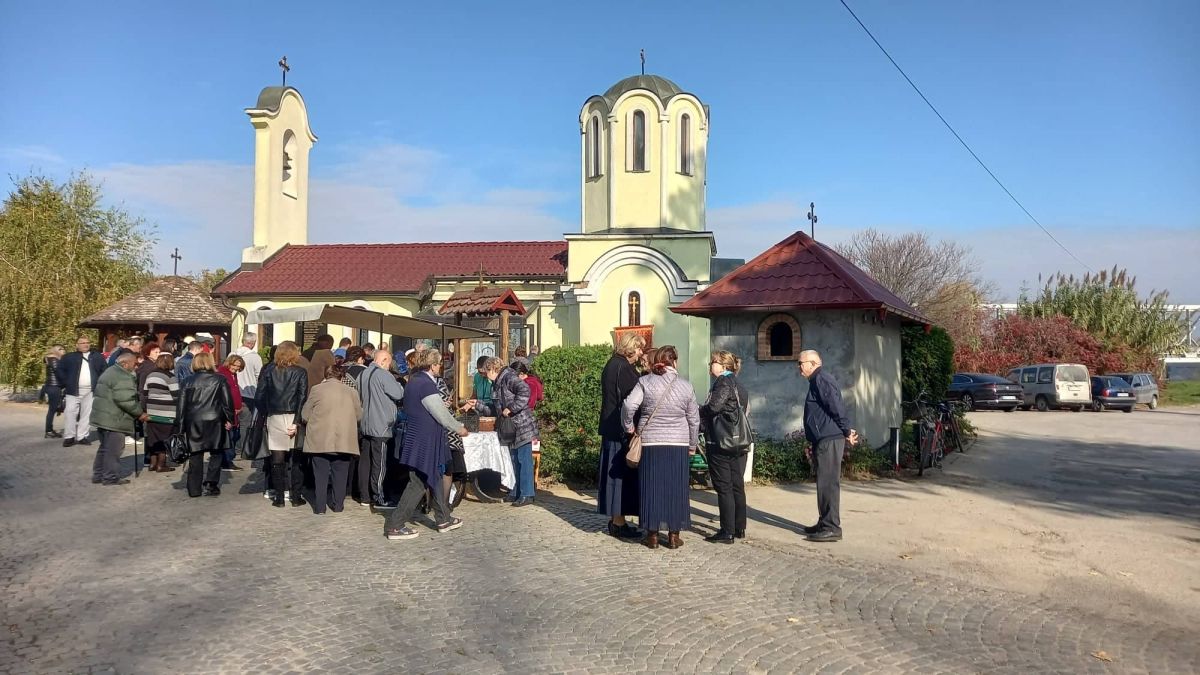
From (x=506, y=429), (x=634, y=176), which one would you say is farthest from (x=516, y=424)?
(x=634, y=176)

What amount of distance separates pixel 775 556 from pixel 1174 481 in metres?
8.01

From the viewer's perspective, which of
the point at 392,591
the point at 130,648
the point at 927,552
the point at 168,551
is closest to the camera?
the point at 130,648

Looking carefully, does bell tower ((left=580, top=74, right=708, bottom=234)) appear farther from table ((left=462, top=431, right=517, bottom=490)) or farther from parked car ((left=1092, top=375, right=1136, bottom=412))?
parked car ((left=1092, top=375, right=1136, bottom=412))

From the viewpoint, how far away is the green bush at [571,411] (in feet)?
37.1

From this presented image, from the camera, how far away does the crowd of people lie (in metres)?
7.80

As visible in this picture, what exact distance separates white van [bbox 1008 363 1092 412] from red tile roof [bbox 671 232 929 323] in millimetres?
18946

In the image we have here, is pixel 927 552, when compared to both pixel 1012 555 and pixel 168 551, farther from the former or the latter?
pixel 168 551

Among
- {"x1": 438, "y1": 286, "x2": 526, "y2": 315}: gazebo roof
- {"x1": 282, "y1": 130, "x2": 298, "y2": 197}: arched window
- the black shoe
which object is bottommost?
the black shoe

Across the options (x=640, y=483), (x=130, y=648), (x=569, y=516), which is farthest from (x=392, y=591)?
(x=569, y=516)

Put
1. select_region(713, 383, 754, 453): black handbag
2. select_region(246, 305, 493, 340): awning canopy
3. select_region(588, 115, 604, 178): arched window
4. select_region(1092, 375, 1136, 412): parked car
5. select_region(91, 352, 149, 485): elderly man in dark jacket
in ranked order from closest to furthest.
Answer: select_region(713, 383, 754, 453): black handbag → select_region(91, 352, 149, 485): elderly man in dark jacket → select_region(246, 305, 493, 340): awning canopy → select_region(588, 115, 604, 178): arched window → select_region(1092, 375, 1136, 412): parked car

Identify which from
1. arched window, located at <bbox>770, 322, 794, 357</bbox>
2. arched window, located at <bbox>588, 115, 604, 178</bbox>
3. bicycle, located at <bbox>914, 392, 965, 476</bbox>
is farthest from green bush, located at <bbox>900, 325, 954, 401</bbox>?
arched window, located at <bbox>588, 115, 604, 178</bbox>

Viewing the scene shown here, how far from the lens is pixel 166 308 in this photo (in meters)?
26.0

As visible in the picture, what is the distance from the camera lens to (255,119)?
1170 inches

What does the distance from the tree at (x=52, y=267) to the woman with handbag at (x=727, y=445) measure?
81.0ft
